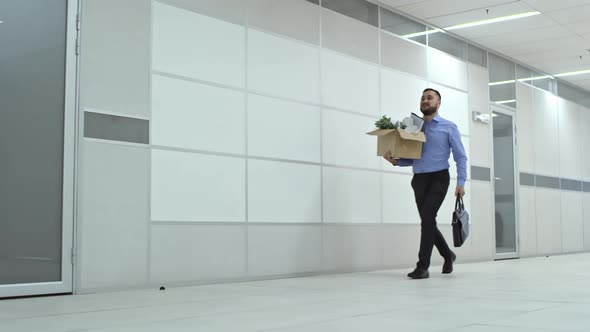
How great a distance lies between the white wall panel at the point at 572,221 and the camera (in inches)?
525

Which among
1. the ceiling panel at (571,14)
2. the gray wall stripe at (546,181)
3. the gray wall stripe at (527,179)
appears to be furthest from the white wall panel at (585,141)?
the ceiling panel at (571,14)

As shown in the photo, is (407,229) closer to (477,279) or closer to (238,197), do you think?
(477,279)

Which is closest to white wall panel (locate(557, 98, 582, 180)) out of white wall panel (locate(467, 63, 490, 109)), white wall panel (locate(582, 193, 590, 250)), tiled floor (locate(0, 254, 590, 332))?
white wall panel (locate(582, 193, 590, 250))

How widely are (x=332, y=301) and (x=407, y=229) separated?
4.34m

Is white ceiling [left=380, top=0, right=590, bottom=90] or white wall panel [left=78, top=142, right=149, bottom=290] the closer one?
white wall panel [left=78, top=142, right=149, bottom=290]

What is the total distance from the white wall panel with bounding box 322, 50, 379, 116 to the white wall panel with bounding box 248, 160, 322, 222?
885 millimetres

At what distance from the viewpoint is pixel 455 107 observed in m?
9.81

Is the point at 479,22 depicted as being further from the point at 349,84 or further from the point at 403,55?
the point at 349,84

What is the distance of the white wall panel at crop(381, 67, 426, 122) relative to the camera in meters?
8.40

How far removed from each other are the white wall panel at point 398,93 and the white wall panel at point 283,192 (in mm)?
1656

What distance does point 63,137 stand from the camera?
16.3ft

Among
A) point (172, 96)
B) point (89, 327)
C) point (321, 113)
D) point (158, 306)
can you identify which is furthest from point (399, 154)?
point (89, 327)

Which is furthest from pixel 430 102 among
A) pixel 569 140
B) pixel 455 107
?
pixel 569 140

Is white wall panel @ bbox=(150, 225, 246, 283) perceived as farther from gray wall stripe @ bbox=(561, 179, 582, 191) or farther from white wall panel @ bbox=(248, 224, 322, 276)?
gray wall stripe @ bbox=(561, 179, 582, 191)
